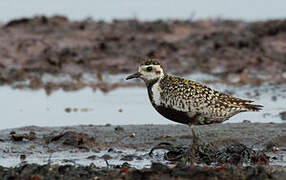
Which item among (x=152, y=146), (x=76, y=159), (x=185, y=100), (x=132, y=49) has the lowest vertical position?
(x=76, y=159)

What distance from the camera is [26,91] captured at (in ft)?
48.2

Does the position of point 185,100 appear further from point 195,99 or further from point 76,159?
point 76,159

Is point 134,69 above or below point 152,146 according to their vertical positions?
above

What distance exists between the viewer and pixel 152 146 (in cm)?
903

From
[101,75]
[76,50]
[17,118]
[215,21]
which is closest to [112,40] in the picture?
[76,50]

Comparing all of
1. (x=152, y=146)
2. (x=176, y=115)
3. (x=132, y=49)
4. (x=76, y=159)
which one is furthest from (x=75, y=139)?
(x=132, y=49)

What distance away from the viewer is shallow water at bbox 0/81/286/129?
11.3m

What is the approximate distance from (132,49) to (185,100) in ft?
36.4

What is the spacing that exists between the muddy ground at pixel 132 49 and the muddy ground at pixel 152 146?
5.45 meters

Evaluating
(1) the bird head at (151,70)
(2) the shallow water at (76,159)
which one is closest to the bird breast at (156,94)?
(1) the bird head at (151,70)

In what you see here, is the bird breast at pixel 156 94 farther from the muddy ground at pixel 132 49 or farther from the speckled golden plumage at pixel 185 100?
the muddy ground at pixel 132 49

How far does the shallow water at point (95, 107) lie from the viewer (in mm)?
11344

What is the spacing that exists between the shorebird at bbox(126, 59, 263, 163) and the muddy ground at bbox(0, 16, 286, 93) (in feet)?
23.9

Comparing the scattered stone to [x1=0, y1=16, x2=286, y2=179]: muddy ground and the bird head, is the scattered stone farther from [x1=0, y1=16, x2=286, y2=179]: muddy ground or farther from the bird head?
the bird head
